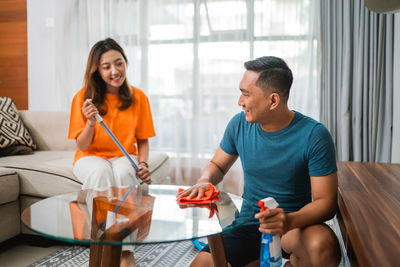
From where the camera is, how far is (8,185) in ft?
6.09

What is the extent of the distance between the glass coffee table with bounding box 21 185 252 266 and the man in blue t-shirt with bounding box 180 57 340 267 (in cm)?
8

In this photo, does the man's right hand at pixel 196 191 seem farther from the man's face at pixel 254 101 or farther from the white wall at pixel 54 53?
the white wall at pixel 54 53

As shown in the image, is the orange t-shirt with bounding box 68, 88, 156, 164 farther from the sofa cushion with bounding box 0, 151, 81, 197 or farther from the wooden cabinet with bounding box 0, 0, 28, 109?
the wooden cabinet with bounding box 0, 0, 28, 109

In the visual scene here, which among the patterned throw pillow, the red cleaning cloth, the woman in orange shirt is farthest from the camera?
the patterned throw pillow

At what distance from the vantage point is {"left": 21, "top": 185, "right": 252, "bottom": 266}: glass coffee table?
95cm

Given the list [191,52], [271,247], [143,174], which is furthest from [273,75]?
[191,52]

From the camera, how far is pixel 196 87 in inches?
125

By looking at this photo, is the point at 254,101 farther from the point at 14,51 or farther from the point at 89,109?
the point at 14,51

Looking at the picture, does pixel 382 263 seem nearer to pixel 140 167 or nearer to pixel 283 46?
pixel 140 167

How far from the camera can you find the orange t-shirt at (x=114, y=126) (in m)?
2.02

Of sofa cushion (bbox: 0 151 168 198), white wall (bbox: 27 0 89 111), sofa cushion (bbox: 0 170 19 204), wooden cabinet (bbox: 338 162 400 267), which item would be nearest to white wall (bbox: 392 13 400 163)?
wooden cabinet (bbox: 338 162 400 267)

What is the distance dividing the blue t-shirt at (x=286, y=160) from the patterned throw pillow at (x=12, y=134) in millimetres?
1652

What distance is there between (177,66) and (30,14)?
63.0 inches

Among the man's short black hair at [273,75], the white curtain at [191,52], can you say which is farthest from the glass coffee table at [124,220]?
the white curtain at [191,52]
